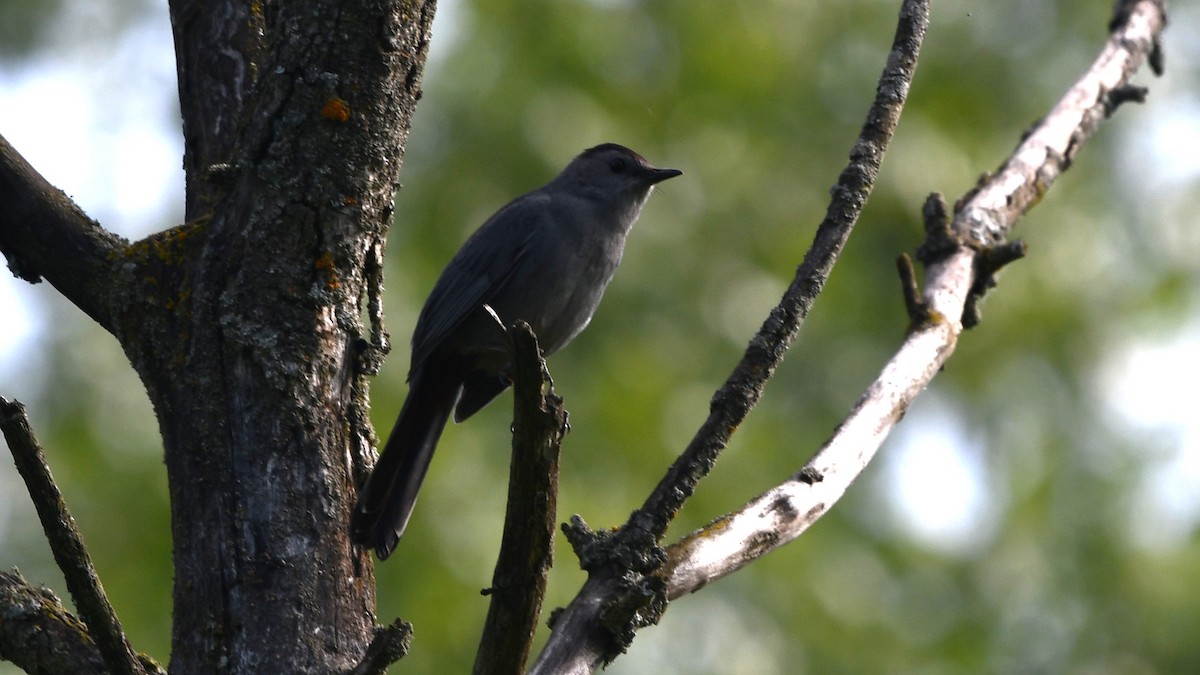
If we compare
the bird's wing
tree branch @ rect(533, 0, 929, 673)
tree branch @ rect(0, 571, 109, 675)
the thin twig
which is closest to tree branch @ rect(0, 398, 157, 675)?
tree branch @ rect(0, 571, 109, 675)

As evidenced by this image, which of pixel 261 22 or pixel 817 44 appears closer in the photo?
pixel 261 22

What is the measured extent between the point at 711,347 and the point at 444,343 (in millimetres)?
3407

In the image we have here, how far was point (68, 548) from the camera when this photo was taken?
220cm

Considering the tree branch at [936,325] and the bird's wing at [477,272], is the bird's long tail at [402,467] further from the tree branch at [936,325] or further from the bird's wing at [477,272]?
the tree branch at [936,325]

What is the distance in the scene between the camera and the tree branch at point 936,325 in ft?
8.84

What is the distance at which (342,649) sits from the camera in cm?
251

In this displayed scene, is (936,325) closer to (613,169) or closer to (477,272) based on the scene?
(477,272)

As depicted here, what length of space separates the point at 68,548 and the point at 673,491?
3.89 ft

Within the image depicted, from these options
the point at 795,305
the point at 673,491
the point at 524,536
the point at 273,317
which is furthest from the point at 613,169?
the point at 524,536

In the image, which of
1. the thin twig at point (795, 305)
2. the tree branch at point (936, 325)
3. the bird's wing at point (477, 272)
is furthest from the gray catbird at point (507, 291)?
the thin twig at point (795, 305)

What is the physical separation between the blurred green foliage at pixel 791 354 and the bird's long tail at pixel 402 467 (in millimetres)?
1790

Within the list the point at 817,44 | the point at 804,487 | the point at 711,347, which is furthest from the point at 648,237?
the point at 804,487

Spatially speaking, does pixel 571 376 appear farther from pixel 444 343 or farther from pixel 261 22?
pixel 261 22

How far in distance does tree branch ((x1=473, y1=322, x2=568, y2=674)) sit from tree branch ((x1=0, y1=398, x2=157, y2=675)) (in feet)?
2.22
